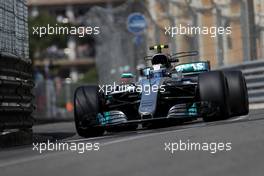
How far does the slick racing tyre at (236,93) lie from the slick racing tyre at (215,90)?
16.2 inches

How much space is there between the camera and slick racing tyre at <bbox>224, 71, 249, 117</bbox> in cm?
1129

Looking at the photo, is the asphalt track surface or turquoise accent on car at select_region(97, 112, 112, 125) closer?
the asphalt track surface

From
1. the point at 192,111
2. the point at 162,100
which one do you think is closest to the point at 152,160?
the point at 192,111

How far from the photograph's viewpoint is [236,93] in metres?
11.3

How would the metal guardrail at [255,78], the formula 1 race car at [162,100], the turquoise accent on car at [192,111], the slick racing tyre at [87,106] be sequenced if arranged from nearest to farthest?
the formula 1 race car at [162,100]
the turquoise accent on car at [192,111]
the slick racing tyre at [87,106]
the metal guardrail at [255,78]

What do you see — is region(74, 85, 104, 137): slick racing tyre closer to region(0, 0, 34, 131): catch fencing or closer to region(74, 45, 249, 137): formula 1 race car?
region(74, 45, 249, 137): formula 1 race car

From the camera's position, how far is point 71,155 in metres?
7.65

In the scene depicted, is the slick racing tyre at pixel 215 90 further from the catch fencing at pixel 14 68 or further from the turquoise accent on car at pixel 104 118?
the catch fencing at pixel 14 68

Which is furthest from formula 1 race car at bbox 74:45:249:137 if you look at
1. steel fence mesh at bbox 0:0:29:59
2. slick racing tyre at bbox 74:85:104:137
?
steel fence mesh at bbox 0:0:29:59

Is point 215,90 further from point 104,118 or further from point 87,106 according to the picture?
point 87,106

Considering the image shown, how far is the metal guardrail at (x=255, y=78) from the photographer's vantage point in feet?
60.2

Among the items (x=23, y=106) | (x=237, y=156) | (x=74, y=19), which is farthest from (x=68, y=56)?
(x=237, y=156)

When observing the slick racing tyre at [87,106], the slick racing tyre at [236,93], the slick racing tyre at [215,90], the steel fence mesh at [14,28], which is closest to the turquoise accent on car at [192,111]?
the slick racing tyre at [215,90]

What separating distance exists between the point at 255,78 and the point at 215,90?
820cm
